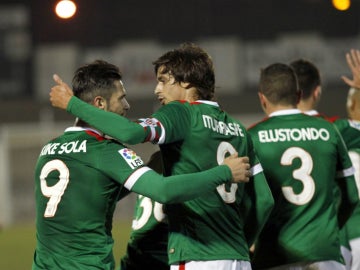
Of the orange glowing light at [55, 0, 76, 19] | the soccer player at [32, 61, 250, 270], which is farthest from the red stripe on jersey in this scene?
the orange glowing light at [55, 0, 76, 19]

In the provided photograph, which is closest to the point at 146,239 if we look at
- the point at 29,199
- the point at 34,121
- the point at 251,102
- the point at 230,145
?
the point at 230,145

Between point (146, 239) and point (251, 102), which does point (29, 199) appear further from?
Answer: point (146, 239)

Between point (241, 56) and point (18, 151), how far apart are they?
6088 mm

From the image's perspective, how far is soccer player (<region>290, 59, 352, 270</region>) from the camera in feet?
21.3

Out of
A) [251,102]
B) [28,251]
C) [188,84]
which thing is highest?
[251,102]

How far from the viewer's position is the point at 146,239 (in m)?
5.54

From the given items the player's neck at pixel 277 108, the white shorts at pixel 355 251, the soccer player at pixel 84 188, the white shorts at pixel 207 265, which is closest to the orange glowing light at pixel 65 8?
the soccer player at pixel 84 188

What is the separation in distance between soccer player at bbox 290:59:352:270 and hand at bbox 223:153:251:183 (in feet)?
5.97

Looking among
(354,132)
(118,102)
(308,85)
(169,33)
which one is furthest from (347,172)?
(169,33)

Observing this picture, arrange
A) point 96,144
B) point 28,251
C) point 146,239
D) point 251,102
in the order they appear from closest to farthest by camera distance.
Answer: point 96,144 → point 146,239 → point 28,251 → point 251,102

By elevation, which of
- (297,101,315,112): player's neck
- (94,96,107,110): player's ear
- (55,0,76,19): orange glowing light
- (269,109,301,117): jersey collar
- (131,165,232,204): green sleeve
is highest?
(55,0,76,19): orange glowing light

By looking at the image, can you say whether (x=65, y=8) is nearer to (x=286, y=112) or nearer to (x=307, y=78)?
(x=286, y=112)

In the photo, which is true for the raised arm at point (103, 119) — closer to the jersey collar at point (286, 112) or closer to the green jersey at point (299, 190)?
the green jersey at point (299, 190)

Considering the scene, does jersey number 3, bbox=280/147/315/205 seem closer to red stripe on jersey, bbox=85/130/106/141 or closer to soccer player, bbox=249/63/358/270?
soccer player, bbox=249/63/358/270
